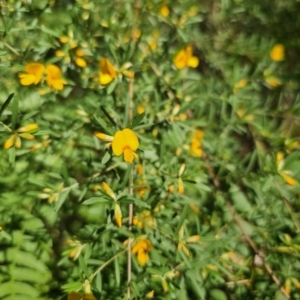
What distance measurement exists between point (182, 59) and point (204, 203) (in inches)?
26.4

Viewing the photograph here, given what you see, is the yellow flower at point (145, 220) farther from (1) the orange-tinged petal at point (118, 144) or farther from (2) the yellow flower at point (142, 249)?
(1) the orange-tinged petal at point (118, 144)

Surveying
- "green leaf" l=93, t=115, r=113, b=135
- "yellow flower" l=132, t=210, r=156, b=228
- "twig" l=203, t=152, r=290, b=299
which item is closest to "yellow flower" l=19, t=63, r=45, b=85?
"green leaf" l=93, t=115, r=113, b=135

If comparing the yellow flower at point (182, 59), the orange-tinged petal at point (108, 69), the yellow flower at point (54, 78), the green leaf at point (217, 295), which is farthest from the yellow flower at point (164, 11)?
the green leaf at point (217, 295)

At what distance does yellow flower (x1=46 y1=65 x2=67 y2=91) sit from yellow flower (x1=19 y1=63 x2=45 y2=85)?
3 centimetres

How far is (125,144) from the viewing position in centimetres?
115

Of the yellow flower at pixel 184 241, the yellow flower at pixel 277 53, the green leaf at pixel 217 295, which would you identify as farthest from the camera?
the yellow flower at pixel 277 53

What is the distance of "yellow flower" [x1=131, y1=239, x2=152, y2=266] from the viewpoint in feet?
4.76

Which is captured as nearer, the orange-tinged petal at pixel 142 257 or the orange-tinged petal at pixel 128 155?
the orange-tinged petal at pixel 128 155

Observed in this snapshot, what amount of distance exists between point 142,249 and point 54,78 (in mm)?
652

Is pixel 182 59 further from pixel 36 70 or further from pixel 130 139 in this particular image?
pixel 130 139

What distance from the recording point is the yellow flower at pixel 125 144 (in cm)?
114

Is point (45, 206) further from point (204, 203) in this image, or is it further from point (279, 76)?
point (279, 76)

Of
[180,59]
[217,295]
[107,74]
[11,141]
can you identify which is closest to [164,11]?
[180,59]

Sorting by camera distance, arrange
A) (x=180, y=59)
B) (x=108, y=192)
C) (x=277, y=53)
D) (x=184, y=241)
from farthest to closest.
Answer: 1. (x=277, y=53)
2. (x=180, y=59)
3. (x=184, y=241)
4. (x=108, y=192)
